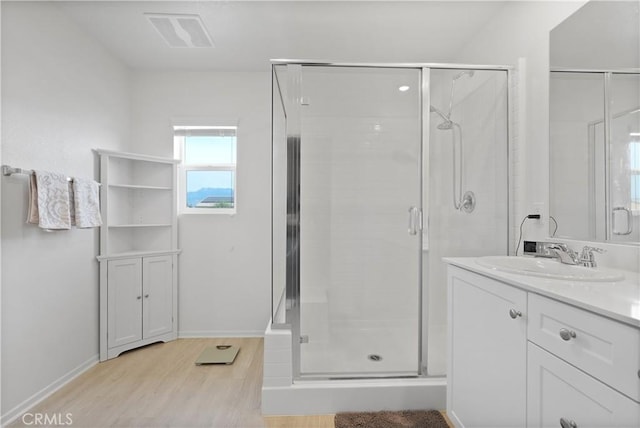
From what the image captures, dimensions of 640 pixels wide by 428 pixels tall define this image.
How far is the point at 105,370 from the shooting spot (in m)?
2.20

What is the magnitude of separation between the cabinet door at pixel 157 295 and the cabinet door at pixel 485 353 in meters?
2.44

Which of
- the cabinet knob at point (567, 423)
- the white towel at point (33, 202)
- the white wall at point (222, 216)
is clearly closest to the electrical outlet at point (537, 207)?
the cabinet knob at point (567, 423)

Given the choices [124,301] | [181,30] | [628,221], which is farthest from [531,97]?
[124,301]

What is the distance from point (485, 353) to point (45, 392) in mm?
2608

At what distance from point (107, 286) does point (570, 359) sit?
292 centimetres

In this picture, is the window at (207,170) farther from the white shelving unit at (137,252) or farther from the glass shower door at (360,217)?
the glass shower door at (360,217)

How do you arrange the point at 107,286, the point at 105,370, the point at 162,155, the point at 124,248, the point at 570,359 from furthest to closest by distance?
1. the point at 162,155
2. the point at 124,248
3. the point at 107,286
4. the point at 105,370
5. the point at 570,359

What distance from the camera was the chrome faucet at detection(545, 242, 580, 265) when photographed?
136 cm

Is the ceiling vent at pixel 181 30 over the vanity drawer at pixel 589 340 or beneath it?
over

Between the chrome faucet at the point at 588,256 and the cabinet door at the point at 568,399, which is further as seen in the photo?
the chrome faucet at the point at 588,256

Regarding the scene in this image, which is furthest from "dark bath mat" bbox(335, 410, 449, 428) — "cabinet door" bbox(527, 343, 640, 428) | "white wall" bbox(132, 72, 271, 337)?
"white wall" bbox(132, 72, 271, 337)

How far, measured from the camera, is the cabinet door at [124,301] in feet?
7.84

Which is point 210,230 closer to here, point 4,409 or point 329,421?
point 4,409

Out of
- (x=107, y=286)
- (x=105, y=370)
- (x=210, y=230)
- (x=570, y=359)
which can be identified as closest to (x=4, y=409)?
(x=105, y=370)
